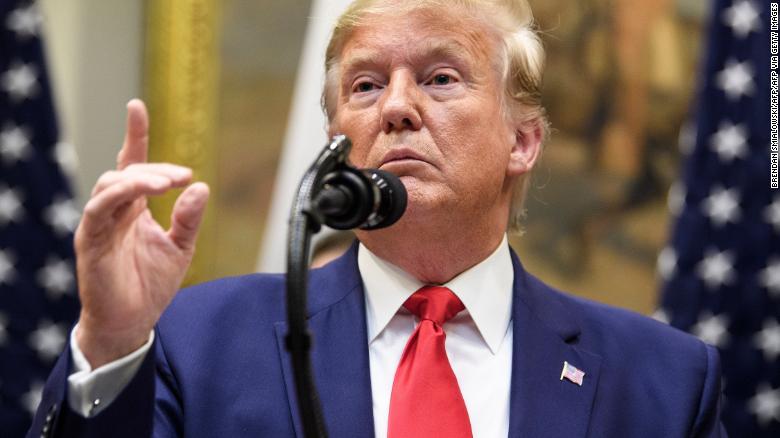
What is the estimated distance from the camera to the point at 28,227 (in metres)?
5.11

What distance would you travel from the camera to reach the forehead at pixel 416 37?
308 cm

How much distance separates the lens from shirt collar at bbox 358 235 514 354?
300 cm

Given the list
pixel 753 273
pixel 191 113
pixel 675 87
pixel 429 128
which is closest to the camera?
pixel 429 128

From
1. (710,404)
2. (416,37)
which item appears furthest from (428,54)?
(710,404)

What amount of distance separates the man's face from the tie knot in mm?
206

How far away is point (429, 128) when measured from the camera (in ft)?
9.82

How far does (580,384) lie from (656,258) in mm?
3414

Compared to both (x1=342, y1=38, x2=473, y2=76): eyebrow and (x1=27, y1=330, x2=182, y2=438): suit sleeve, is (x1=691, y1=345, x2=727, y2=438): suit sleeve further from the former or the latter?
(x1=27, y1=330, x2=182, y2=438): suit sleeve

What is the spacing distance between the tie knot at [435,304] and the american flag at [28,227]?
2.62 meters

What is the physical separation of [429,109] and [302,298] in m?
1.21

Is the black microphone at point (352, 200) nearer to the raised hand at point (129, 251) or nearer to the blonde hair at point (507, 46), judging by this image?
the raised hand at point (129, 251)

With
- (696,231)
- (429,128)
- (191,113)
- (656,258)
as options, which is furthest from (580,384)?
(191,113)

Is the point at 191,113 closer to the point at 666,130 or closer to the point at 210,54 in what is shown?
the point at 210,54

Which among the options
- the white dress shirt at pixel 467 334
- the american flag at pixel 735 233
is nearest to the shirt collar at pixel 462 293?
the white dress shirt at pixel 467 334
